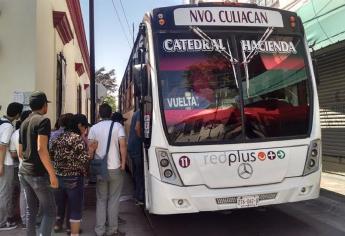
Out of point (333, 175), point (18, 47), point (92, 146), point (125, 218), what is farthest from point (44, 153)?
point (333, 175)

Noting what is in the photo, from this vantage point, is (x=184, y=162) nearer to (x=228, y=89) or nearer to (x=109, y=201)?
(x=228, y=89)

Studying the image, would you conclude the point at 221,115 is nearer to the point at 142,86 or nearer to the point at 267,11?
the point at 142,86

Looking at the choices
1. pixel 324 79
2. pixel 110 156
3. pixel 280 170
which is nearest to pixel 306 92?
pixel 280 170

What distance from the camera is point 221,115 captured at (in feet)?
20.4

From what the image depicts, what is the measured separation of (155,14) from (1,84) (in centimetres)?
386

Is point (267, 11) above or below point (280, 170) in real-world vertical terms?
above

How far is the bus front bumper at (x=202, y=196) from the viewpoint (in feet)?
19.5

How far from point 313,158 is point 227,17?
7.27 ft

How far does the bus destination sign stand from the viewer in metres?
6.46

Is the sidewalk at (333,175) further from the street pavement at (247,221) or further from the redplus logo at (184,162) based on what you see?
the redplus logo at (184,162)

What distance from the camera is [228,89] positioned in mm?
6340

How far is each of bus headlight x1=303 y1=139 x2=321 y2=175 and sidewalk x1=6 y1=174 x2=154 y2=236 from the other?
233cm

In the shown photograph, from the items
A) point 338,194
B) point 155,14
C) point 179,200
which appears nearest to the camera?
point 179,200

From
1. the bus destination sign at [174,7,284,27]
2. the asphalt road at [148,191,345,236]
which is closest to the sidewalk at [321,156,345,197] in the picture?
the asphalt road at [148,191,345,236]
